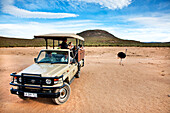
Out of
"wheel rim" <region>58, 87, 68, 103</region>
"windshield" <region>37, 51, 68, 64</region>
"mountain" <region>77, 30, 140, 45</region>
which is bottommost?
"wheel rim" <region>58, 87, 68, 103</region>

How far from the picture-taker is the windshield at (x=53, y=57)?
520cm

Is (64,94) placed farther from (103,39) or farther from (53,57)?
(103,39)

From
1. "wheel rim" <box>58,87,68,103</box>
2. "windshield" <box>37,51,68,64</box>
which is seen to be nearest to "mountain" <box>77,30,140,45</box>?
"windshield" <box>37,51,68,64</box>

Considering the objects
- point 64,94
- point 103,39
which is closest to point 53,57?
point 64,94

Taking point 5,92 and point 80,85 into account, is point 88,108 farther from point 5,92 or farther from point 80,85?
point 5,92

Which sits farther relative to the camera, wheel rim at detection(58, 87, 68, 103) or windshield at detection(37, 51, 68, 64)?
windshield at detection(37, 51, 68, 64)

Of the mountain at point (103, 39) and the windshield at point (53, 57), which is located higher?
the mountain at point (103, 39)

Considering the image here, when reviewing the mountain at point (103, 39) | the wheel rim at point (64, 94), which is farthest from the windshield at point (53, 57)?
the mountain at point (103, 39)

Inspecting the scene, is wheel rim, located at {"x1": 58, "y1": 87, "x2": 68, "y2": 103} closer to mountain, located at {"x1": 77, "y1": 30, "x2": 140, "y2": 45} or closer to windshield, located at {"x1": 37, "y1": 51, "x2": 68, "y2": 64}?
windshield, located at {"x1": 37, "y1": 51, "x2": 68, "y2": 64}

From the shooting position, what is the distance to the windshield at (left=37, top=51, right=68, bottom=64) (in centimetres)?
520

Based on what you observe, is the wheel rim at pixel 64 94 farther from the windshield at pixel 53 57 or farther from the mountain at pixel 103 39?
the mountain at pixel 103 39

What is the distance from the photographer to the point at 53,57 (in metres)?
5.36

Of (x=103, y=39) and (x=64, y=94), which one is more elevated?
(x=103, y=39)

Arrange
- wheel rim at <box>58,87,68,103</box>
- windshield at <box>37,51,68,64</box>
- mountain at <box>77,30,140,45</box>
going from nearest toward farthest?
wheel rim at <box>58,87,68,103</box>, windshield at <box>37,51,68,64</box>, mountain at <box>77,30,140,45</box>
